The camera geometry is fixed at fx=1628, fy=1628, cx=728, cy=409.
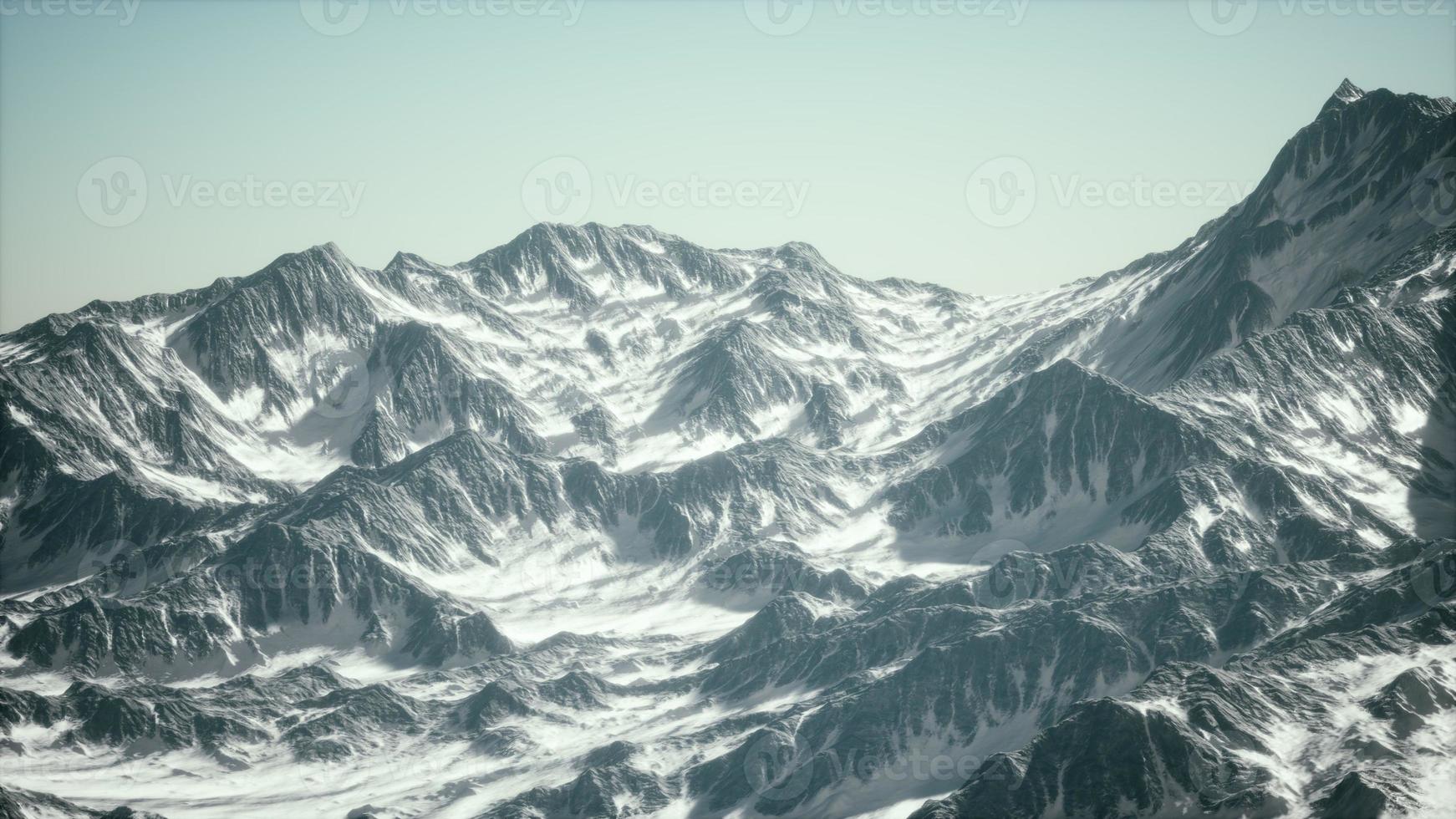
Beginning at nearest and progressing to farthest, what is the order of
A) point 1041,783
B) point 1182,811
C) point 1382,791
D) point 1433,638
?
point 1382,791
point 1182,811
point 1041,783
point 1433,638

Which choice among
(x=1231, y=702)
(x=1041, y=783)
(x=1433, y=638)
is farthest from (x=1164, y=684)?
(x=1433, y=638)

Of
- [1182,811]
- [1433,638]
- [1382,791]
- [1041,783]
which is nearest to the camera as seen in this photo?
[1382,791]

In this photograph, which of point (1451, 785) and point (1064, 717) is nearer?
point (1451, 785)

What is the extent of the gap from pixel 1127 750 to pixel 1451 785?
32802 millimetres

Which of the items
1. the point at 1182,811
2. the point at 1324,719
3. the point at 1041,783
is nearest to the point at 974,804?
the point at 1041,783

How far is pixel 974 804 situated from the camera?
18738 cm

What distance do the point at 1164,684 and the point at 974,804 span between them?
2778cm

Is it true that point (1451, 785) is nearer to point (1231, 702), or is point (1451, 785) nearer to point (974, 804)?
point (1231, 702)

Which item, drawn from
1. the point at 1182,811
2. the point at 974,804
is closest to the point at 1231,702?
the point at 1182,811

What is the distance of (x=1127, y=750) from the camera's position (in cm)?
18012

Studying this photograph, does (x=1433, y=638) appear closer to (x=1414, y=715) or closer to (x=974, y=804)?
(x=1414, y=715)

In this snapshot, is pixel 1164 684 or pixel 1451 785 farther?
pixel 1164 684

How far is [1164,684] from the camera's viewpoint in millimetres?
194375

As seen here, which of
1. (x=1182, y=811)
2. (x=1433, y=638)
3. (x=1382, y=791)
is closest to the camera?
(x=1382, y=791)
